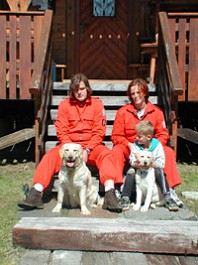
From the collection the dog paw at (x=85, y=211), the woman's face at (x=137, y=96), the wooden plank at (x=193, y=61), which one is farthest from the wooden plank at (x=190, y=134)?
the dog paw at (x=85, y=211)

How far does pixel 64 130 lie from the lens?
4.93 meters

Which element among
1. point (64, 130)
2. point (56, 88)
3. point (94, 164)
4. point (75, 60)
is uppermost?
point (75, 60)

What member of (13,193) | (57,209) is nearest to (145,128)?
(57,209)

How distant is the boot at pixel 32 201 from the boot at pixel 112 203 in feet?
2.15

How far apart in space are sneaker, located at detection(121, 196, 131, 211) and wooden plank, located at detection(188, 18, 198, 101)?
8.54ft

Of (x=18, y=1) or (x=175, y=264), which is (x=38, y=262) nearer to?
(x=175, y=264)

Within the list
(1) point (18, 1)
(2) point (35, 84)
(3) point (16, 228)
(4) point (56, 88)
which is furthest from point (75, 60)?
(3) point (16, 228)

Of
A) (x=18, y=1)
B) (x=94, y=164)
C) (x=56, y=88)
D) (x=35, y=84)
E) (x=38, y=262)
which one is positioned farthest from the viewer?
(x=18, y=1)

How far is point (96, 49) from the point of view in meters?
9.51

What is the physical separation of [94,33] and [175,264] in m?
7.08

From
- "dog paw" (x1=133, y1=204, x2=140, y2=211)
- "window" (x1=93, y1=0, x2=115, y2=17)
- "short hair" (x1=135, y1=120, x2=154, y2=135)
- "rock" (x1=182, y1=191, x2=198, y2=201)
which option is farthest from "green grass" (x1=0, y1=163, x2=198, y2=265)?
"window" (x1=93, y1=0, x2=115, y2=17)

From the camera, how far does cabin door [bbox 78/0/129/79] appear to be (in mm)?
9352

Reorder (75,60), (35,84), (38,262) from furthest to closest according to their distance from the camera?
(75,60), (35,84), (38,262)

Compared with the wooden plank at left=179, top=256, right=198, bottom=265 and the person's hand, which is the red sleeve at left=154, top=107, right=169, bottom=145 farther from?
the wooden plank at left=179, top=256, right=198, bottom=265
